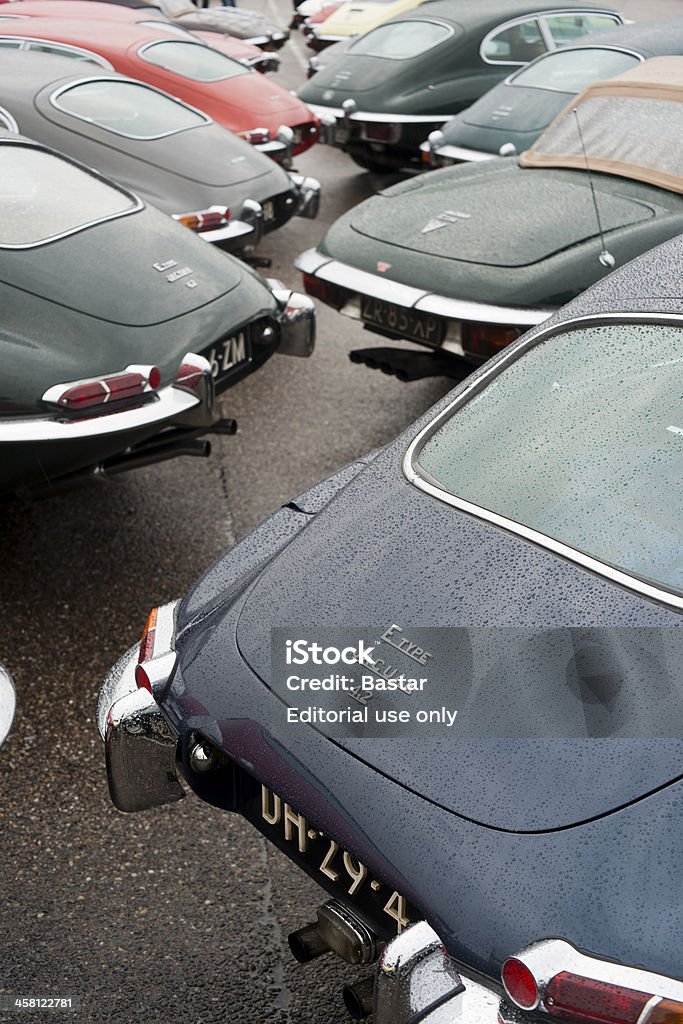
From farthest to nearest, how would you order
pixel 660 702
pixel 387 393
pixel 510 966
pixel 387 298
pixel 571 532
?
pixel 387 393, pixel 387 298, pixel 571 532, pixel 660 702, pixel 510 966

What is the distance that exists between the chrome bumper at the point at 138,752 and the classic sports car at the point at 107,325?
139 cm

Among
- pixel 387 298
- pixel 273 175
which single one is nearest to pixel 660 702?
pixel 387 298

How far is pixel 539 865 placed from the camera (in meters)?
1.90

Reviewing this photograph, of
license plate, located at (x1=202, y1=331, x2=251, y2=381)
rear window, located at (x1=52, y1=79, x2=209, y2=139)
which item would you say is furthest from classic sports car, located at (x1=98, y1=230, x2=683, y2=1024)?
rear window, located at (x1=52, y1=79, x2=209, y2=139)

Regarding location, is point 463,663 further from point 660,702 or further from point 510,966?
point 510,966

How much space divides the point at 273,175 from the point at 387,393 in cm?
178

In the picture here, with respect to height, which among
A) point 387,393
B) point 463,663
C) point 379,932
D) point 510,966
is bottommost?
point 387,393

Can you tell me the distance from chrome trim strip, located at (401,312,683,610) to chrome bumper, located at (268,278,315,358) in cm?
202

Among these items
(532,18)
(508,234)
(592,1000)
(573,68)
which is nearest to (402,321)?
(508,234)

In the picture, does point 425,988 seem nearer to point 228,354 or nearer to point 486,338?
point 228,354

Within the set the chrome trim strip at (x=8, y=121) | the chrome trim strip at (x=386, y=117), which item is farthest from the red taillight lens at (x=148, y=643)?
the chrome trim strip at (x=386, y=117)

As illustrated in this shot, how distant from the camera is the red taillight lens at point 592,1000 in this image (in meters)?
1.75

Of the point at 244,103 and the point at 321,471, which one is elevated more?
the point at 244,103

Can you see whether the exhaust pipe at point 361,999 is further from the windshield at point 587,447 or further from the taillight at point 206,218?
the taillight at point 206,218
